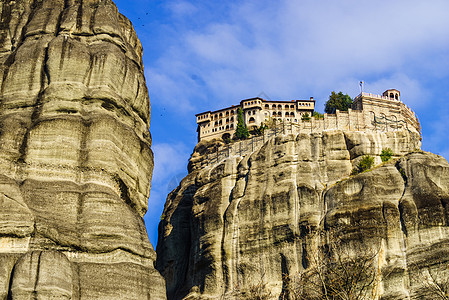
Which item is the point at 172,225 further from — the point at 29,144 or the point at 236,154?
the point at 29,144

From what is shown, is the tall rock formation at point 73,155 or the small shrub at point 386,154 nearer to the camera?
the tall rock formation at point 73,155

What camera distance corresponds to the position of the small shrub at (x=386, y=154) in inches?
3024

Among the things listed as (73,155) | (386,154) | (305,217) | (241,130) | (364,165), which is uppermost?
(241,130)

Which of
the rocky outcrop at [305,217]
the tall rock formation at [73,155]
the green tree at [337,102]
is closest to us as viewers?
the tall rock formation at [73,155]

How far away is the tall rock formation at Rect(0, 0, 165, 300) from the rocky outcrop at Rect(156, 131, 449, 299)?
70.1 feet

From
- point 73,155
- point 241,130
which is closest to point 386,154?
point 241,130

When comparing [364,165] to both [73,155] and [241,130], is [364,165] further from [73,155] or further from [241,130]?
[241,130]

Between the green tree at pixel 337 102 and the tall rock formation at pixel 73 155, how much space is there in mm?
57769

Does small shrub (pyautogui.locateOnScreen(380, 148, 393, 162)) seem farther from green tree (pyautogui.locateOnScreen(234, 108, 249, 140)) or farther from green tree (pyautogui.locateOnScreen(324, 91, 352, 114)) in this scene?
green tree (pyautogui.locateOnScreen(234, 108, 249, 140))

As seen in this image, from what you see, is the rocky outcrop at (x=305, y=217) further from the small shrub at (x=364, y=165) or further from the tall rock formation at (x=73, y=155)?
the tall rock formation at (x=73, y=155)

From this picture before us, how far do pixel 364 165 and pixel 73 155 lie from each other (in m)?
37.8

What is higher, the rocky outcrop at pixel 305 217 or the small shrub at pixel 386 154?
the small shrub at pixel 386 154

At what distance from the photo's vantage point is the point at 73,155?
143ft

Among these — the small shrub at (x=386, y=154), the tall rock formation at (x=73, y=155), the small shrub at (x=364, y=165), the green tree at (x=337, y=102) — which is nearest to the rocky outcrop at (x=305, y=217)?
the small shrub at (x=386, y=154)
